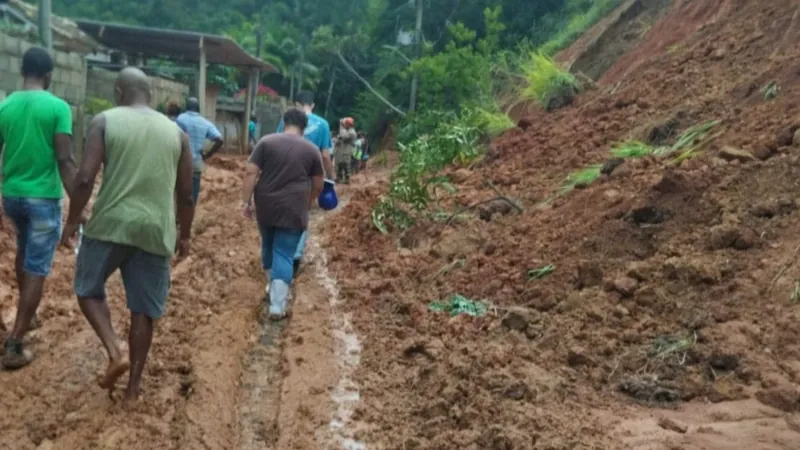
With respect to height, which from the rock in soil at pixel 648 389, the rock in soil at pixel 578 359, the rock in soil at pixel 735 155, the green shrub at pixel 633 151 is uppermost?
the rock in soil at pixel 735 155

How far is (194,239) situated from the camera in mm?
7969

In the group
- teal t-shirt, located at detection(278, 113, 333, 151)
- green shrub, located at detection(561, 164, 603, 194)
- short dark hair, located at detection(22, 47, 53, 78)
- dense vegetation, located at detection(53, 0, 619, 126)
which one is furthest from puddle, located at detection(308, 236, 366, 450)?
dense vegetation, located at detection(53, 0, 619, 126)

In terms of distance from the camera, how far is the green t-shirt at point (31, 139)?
161 inches

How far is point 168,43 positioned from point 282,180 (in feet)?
53.5

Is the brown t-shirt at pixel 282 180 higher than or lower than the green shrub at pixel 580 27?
lower

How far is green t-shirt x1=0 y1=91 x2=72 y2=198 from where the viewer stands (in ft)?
13.4

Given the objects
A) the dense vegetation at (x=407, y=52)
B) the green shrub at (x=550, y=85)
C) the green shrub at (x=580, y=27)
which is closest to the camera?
the green shrub at (x=550, y=85)

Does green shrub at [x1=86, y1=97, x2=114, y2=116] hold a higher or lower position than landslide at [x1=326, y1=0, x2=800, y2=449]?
lower

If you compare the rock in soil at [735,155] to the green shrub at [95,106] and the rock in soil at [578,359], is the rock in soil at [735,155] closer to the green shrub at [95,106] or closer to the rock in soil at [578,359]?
the rock in soil at [578,359]

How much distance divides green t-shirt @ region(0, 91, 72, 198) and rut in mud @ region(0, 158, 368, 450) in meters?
0.98

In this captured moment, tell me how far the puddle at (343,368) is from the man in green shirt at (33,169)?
1740 millimetres

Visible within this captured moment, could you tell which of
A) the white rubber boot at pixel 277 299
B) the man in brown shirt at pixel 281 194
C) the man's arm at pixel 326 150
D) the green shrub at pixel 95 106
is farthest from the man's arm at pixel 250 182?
the green shrub at pixel 95 106

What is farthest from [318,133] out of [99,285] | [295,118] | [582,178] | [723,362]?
[723,362]

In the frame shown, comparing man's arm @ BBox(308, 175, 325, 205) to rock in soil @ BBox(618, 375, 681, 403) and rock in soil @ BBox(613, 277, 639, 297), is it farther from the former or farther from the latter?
rock in soil @ BBox(618, 375, 681, 403)
